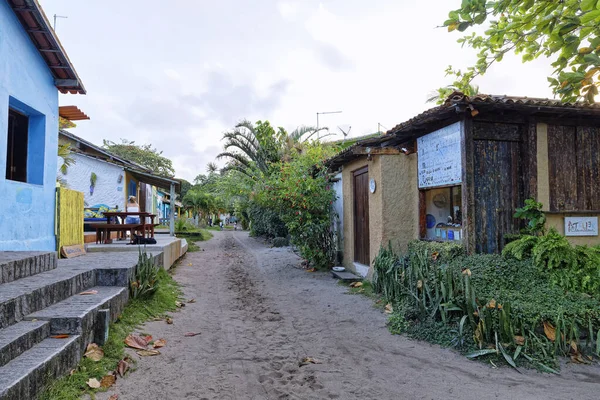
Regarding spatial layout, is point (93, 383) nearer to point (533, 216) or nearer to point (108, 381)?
point (108, 381)

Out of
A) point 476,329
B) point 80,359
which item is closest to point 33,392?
point 80,359

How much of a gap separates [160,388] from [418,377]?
7.35ft

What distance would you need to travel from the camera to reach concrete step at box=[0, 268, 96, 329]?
3053mm

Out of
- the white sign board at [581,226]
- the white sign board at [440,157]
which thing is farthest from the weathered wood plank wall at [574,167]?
the white sign board at [440,157]

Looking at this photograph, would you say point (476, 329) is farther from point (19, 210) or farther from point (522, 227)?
point (19, 210)

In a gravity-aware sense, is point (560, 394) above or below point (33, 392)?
below

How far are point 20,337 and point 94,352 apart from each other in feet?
2.46

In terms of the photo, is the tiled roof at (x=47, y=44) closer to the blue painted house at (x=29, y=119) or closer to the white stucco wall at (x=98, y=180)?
the blue painted house at (x=29, y=119)

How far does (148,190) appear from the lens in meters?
21.6

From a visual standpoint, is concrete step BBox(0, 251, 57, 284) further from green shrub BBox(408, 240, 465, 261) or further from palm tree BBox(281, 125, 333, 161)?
palm tree BBox(281, 125, 333, 161)

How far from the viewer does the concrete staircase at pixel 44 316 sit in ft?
8.38

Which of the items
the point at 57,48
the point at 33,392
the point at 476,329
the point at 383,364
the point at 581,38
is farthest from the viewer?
the point at 57,48

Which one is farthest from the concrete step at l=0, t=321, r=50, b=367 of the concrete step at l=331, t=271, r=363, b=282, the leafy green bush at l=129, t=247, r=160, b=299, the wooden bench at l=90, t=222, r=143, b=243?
the wooden bench at l=90, t=222, r=143, b=243

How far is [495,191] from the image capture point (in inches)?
232
